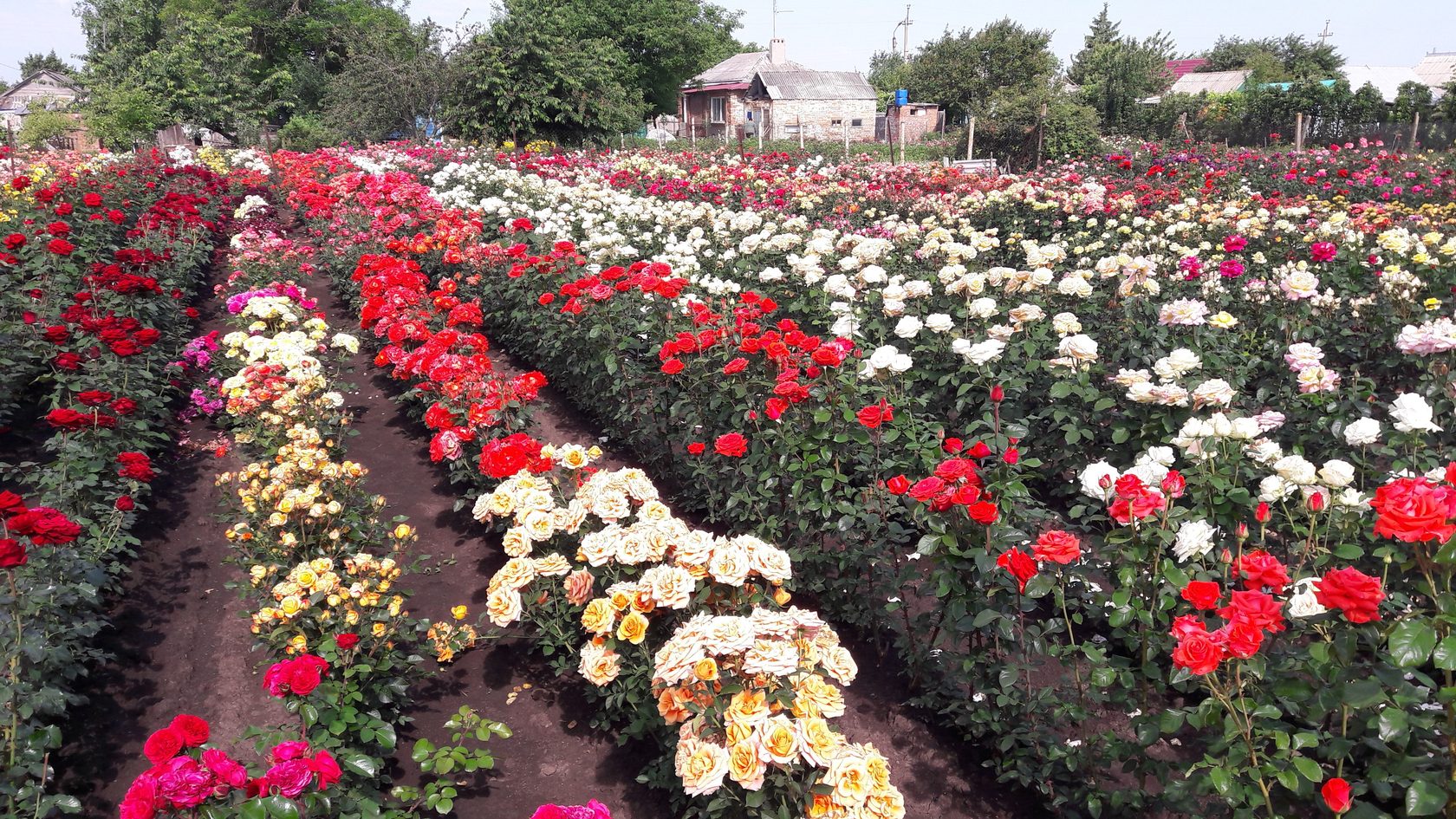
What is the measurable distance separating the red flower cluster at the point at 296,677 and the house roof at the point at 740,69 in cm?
4740

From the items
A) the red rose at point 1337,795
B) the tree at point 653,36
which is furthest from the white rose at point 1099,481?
the tree at point 653,36

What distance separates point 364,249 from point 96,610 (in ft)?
16.8

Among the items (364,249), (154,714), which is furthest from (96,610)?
(364,249)

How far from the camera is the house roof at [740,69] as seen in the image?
46.2 m

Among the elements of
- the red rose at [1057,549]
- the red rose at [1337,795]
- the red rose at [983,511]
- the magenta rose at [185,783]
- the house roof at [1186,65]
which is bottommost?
the magenta rose at [185,783]

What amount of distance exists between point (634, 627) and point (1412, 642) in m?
1.86

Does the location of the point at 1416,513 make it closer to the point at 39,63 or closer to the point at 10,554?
the point at 10,554

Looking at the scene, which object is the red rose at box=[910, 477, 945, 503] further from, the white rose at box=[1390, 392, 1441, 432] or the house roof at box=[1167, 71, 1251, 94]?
the house roof at box=[1167, 71, 1251, 94]

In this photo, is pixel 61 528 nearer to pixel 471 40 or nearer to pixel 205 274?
pixel 205 274

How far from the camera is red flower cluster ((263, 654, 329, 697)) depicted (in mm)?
2291

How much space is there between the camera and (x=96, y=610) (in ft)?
11.8

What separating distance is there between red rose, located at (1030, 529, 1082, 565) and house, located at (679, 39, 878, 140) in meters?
42.6

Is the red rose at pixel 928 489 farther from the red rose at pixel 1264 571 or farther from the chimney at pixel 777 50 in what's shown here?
the chimney at pixel 777 50

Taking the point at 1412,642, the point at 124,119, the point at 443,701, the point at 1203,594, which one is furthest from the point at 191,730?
the point at 124,119
